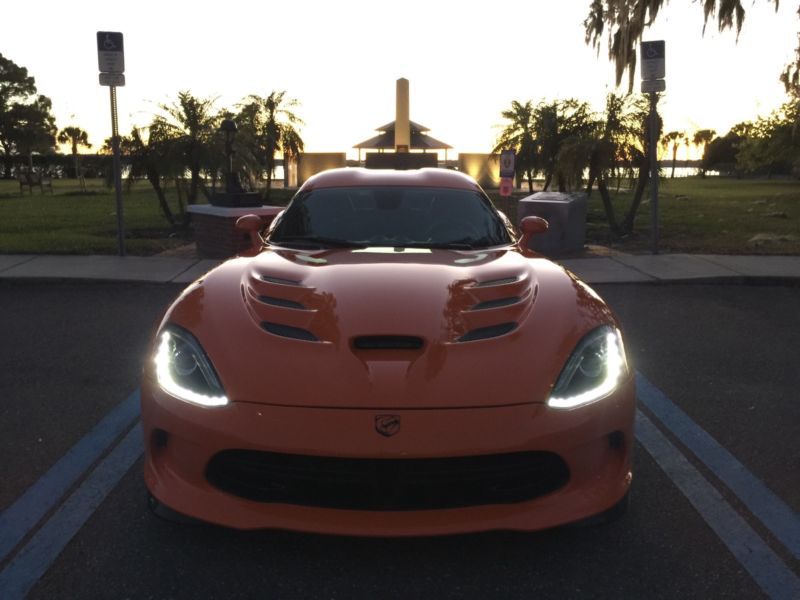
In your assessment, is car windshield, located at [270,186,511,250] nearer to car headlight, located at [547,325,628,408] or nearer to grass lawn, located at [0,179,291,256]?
car headlight, located at [547,325,628,408]

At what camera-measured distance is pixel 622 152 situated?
1541cm

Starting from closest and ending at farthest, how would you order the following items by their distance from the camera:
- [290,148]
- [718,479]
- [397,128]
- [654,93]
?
[718,479] → [654,93] → [290,148] → [397,128]

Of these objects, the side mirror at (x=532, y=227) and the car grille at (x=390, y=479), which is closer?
the car grille at (x=390, y=479)

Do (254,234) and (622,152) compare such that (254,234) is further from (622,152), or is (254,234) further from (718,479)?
(622,152)

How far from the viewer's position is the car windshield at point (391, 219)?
4.30 metres

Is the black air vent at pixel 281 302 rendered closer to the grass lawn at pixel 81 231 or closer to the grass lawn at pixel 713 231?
the grass lawn at pixel 81 231

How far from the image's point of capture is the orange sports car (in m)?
2.69

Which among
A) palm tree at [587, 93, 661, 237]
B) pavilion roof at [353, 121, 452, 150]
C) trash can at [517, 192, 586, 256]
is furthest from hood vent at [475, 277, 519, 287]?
pavilion roof at [353, 121, 452, 150]

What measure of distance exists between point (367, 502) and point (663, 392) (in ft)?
9.90

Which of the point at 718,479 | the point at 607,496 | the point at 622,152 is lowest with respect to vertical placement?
the point at 718,479

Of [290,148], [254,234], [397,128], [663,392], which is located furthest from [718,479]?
[397,128]

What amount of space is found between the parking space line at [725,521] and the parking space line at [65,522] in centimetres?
250

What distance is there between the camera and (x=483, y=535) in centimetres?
313

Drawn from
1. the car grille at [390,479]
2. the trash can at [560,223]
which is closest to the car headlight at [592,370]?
the car grille at [390,479]
